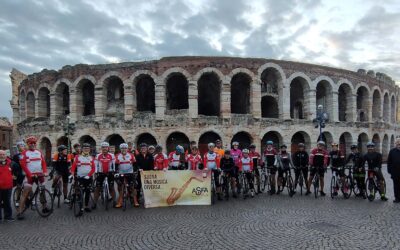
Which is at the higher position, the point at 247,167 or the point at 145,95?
the point at 145,95

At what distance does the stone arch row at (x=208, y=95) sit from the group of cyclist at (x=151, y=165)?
11.5m

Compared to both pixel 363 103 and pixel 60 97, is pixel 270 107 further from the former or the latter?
pixel 60 97

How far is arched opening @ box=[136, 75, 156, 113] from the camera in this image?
84.6ft

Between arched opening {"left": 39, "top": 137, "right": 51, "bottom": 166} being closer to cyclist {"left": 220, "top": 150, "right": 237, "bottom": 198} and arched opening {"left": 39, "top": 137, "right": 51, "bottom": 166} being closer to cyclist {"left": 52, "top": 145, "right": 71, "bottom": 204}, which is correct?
cyclist {"left": 52, "top": 145, "right": 71, "bottom": 204}

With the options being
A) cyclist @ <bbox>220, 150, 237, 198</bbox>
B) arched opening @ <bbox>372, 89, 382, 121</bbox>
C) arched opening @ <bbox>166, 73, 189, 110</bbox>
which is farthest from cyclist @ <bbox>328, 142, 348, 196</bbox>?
arched opening @ <bbox>372, 89, 382, 121</bbox>

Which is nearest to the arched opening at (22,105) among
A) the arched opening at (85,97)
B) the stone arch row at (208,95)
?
the stone arch row at (208,95)

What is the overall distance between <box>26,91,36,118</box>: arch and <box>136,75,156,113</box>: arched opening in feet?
31.7

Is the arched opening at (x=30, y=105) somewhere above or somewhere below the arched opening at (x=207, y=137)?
above

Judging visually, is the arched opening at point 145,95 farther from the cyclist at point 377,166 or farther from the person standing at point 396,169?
the person standing at point 396,169

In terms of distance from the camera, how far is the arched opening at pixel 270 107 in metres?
25.8

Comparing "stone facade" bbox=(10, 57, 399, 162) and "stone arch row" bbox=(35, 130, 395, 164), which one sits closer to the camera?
"stone facade" bbox=(10, 57, 399, 162)

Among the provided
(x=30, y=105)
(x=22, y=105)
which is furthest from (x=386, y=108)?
(x=22, y=105)

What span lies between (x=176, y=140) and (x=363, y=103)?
1697 cm

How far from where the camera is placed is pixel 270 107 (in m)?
26.7
